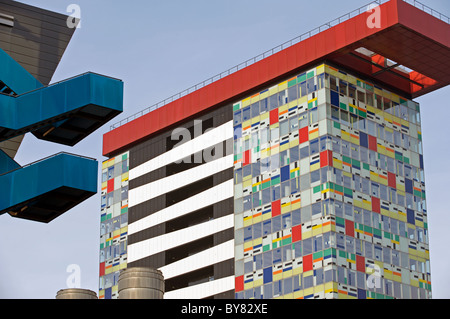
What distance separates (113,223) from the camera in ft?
438

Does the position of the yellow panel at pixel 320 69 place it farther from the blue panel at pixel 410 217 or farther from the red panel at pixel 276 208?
the blue panel at pixel 410 217

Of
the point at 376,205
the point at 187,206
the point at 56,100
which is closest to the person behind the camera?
the point at 56,100

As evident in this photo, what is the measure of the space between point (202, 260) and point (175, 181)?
39.1ft

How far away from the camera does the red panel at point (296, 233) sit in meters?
106

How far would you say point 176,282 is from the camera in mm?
122375

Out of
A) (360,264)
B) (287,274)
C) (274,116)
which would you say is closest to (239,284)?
(287,274)

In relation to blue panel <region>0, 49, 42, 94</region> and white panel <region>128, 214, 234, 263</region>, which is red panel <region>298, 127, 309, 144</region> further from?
blue panel <region>0, 49, 42, 94</region>

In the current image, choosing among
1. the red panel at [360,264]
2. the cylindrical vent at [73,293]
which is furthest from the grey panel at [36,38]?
the red panel at [360,264]

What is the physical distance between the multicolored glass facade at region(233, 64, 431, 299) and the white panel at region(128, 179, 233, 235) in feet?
7.74

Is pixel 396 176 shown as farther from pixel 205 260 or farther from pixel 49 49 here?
pixel 49 49

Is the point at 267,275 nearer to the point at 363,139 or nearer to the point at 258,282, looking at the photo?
the point at 258,282

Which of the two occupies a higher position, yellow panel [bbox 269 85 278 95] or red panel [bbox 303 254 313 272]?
yellow panel [bbox 269 85 278 95]

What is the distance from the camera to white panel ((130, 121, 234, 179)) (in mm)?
121375

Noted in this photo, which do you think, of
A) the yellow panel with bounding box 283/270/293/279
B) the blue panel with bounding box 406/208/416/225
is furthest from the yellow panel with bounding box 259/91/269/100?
the yellow panel with bounding box 283/270/293/279
